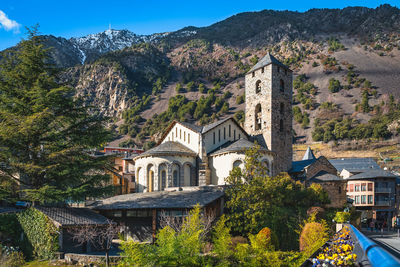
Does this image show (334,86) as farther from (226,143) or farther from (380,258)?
(380,258)

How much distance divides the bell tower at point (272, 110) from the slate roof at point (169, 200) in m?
13.6

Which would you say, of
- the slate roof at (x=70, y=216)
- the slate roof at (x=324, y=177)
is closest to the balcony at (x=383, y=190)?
the slate roof at (x=324, y=177)

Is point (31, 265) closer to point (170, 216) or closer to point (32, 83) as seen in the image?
point (170, 216)

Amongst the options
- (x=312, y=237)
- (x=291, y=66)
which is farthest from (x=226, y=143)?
(x=291, y=66)

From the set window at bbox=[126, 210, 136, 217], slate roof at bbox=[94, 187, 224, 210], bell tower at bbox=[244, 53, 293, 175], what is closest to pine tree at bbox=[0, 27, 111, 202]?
slate roof at bbox=[94, 187, 224, 210]

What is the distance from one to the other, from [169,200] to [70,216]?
8.63 m

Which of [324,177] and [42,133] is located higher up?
[42,133]

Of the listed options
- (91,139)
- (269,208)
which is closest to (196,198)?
(269,208)

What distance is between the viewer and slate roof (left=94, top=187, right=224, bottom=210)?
3147cm

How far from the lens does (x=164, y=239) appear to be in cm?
1880

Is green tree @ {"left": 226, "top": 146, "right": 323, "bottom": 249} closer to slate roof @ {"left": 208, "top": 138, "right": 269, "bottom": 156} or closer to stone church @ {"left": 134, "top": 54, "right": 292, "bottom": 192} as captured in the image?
slate roof @ {"left": 208, "top": 138, "right": 269, "bottom": 156}

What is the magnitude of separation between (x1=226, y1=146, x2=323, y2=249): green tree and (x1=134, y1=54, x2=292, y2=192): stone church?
3.99m

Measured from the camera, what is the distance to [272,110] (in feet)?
150

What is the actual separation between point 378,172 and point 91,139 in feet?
164
